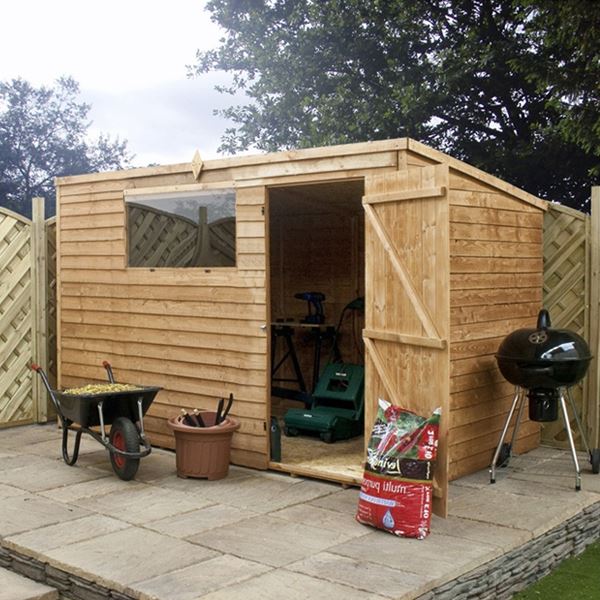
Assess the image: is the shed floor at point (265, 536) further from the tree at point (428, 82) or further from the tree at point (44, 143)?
the tree at point (44, 143)

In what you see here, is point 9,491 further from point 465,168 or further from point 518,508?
point 465,168

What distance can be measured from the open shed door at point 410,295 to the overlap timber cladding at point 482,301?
55 centimetres

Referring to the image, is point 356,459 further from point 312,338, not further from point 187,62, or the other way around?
point 187,62

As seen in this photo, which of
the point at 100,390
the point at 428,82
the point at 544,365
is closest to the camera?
the point at 544,365

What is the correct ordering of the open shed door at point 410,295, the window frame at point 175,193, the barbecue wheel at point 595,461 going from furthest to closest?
the window frame at point 175,193 → the barbecue wheel at point 595,461 → the open shed door at point 410,295

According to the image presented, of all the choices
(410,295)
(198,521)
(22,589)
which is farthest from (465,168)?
(22,589)

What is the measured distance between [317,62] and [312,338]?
26.9ft

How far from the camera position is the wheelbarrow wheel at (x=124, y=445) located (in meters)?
5.10

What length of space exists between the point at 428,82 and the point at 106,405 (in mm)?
9859

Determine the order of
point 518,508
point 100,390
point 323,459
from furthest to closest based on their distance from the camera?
point 323,459 → point 100,390 → point 518,508

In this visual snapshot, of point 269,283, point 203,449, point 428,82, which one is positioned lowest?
point 203,449

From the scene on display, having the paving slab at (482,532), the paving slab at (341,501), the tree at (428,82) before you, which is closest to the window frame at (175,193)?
the paving slab at (341,501)

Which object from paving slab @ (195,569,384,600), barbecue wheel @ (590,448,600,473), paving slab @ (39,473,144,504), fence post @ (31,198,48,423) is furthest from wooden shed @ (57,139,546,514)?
paving slab @ (195,569,384,600)

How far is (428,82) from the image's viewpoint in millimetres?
13383
